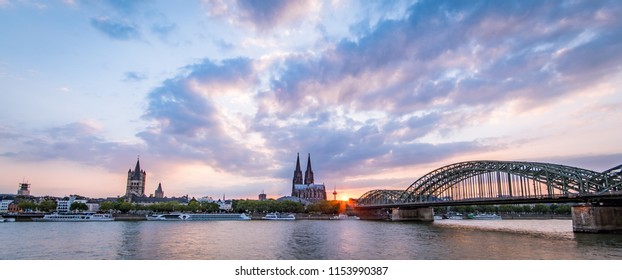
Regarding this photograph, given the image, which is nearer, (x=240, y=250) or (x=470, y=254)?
(x=470, y=254)

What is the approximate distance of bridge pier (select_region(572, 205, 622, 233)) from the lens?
44.5m

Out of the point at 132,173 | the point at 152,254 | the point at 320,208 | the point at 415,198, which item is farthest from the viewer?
the point at 132,173

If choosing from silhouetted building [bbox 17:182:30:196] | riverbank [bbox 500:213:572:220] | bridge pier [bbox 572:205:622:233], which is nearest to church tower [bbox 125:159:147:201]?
silhouetted building [bbox 17:182:30:196]

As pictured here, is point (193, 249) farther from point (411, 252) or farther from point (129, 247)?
point (411, 252)

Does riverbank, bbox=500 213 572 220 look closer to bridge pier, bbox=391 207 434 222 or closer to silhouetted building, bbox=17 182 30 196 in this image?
bridge pier, bbox=391 207 434 222

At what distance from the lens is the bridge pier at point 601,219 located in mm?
44547

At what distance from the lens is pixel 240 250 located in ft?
99.0

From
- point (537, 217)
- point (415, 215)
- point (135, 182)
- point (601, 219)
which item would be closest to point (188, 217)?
point (415, 215)

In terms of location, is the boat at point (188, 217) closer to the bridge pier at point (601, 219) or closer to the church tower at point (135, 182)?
the bridge pier at point (601, 219)

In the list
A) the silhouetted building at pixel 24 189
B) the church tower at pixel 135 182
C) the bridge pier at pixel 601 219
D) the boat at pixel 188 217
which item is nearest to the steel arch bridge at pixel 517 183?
the bridge pier at pixel 601 219

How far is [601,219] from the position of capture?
44969 millimetres

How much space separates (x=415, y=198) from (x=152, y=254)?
266ft

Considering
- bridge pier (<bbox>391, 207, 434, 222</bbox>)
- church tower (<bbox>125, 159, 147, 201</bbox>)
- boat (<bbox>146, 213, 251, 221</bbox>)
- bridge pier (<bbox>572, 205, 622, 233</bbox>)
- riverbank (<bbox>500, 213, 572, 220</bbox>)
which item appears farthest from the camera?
church tower (<bbox>125, 159, 147, 201</bbox>)
